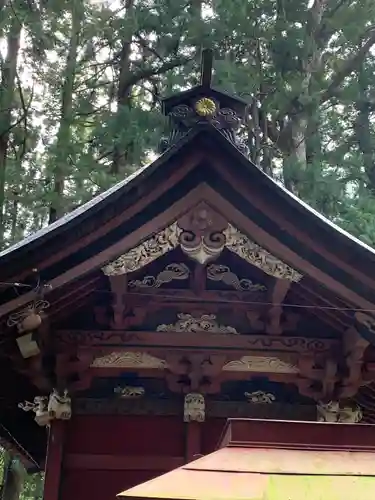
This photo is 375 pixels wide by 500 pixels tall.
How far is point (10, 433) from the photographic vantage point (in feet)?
17.1

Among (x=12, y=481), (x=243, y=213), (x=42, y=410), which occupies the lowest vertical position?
(x=12, y=481)

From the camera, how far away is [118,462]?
3758mm

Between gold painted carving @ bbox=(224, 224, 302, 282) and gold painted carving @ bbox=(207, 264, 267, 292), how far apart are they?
27 centimetres

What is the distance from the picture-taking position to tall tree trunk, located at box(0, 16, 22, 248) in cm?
1002

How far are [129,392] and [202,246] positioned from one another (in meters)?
1.13

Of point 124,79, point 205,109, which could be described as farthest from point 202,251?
point 124,79

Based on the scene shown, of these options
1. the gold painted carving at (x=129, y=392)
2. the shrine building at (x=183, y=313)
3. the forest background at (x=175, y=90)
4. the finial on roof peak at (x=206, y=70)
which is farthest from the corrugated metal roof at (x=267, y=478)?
the forest background at (x=175, y=90)

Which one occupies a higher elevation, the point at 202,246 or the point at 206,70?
the point at 206,70

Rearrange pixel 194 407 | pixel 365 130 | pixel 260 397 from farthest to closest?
pixel 365 130
pixel 260 397
pixel 194 407

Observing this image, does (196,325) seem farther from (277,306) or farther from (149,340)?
(277,306)

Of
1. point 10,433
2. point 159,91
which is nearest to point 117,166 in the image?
point 159,91

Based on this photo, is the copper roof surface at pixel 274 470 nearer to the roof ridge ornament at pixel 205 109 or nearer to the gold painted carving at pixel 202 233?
the gold painted carving at pixel 202 233

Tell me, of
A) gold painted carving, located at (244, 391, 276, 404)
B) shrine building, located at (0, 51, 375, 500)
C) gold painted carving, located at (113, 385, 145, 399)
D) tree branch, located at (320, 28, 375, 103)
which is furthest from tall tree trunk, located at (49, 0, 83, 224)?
gold painted carving, located at (244, 391, 276, 404)

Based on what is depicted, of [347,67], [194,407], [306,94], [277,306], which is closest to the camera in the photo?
[277,306]
